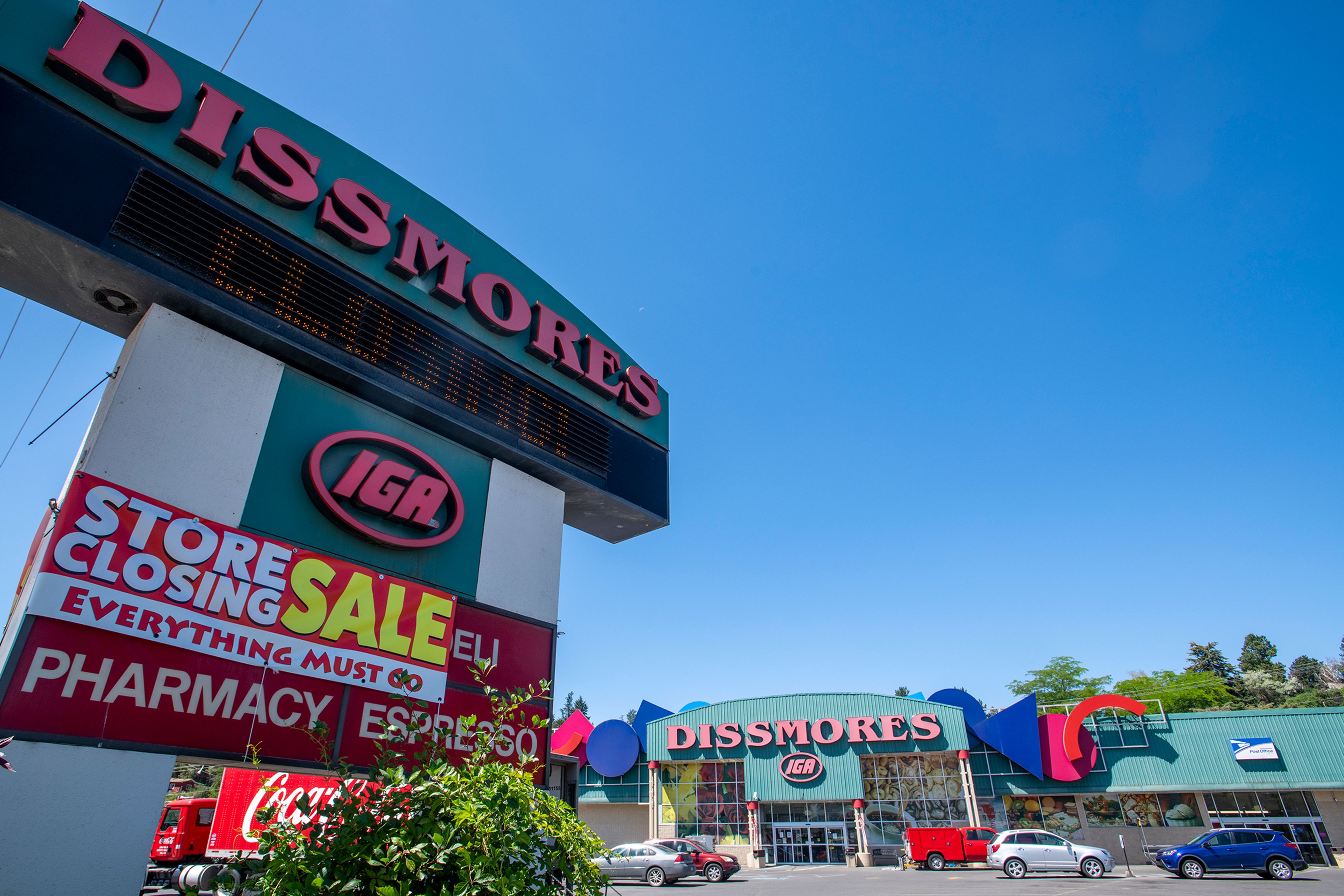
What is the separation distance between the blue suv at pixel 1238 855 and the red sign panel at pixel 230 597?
23.8 meters

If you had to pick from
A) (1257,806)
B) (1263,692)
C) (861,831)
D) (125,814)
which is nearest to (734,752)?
(861,831)

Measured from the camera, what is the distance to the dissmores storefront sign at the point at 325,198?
32.4 ft

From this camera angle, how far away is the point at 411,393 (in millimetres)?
11922

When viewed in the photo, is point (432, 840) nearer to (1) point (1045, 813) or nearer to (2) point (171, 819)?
(2) point (171, 819)

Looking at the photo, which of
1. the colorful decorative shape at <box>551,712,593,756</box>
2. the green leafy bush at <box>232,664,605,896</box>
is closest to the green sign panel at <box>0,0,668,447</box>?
the green leafy bush at <box>232,664,605,896</box>

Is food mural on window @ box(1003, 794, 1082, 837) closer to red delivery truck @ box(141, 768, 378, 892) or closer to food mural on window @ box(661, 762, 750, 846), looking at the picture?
food mural on window @ box(661, 762, 750, 846)

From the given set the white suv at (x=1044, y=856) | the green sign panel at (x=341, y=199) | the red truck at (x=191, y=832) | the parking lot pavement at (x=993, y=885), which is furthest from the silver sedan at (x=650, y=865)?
the green sign panel at (x=341, y=199)

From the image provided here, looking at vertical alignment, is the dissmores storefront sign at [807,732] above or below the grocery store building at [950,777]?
above

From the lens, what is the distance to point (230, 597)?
30.1 feet

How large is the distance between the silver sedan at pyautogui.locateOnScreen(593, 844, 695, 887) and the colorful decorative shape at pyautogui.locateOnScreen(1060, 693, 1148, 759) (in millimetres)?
17388

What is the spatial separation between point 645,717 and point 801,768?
29.4 feet

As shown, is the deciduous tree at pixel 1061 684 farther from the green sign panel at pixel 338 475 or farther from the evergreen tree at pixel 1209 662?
the green sign panel at pixel 338 475

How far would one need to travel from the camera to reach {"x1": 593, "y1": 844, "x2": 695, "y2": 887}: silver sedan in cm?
2248

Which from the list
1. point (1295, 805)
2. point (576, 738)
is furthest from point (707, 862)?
point (1295, 805)
